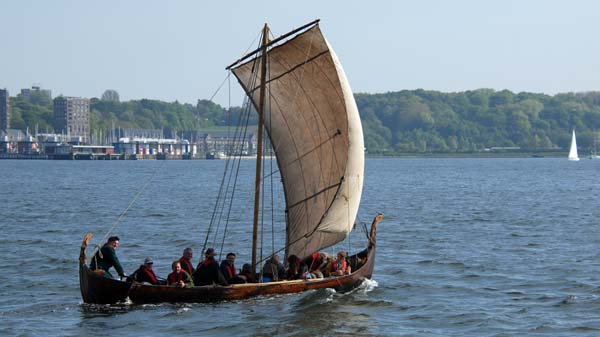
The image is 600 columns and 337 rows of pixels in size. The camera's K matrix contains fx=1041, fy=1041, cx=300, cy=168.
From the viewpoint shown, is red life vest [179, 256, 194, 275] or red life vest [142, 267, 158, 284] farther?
red life vest [179, 256, 194, 275]

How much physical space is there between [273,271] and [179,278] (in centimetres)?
327

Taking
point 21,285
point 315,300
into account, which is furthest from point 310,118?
point 21,285

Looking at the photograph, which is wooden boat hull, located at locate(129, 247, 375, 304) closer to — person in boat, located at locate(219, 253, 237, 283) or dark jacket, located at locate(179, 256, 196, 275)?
person in boat, located at locate(219, 253, 237, 283)

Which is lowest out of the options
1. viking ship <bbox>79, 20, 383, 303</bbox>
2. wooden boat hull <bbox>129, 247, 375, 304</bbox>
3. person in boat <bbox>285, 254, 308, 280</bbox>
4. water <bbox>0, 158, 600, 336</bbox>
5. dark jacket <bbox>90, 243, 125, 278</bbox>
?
water <bbox>0, 158, 600, 336</bbox>

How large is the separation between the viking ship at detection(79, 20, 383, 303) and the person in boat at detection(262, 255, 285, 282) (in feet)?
1.48

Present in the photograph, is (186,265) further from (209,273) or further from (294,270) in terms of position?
(294,270)

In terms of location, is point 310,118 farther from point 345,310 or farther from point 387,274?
point 387,274

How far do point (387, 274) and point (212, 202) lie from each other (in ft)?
166

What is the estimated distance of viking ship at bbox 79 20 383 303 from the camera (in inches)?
1291

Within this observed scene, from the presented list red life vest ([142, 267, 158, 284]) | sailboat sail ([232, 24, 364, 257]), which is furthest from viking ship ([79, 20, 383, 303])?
red life vest ([142, 267, 158, 284])

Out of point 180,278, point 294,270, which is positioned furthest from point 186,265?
point 294,270

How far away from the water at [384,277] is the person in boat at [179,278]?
2.40 feet

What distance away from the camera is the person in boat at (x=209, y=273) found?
104ft

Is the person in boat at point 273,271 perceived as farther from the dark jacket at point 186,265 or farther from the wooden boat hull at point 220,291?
the dark jacket at point 186,265
